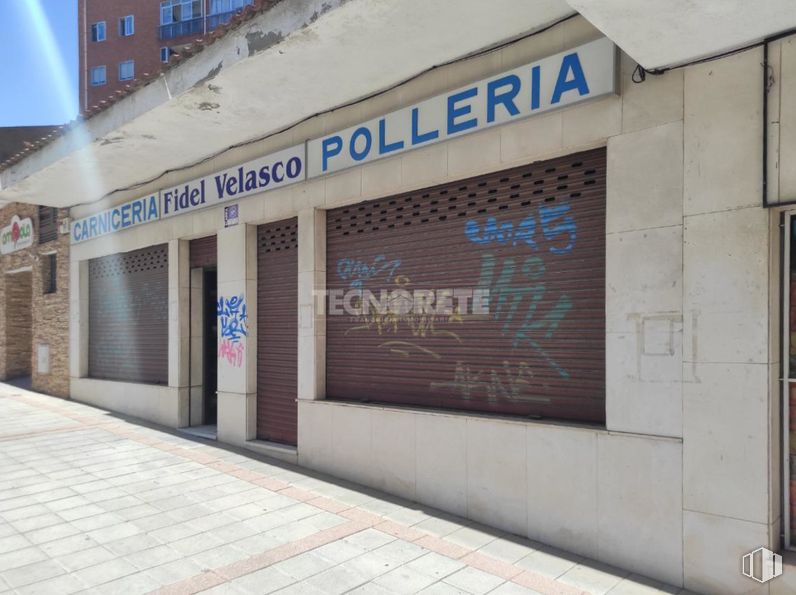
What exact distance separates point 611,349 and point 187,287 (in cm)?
689

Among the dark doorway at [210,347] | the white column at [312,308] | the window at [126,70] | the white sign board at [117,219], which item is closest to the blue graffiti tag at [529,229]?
the white column at [312,308]

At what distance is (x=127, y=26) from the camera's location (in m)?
37.0

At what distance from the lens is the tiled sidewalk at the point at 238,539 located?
3.79 m

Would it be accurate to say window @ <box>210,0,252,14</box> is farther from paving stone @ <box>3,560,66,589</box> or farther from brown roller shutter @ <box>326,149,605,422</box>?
paving stone @ <box>3,560,66,589</box>

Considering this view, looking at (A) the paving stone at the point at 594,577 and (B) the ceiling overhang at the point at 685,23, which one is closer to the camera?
(B) the ceiling overhang at the point at 685,23

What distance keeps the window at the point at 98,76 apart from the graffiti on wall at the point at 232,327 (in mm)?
37716

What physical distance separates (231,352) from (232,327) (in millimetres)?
353

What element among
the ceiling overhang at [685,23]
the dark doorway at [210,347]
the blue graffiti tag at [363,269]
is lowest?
the dark doorway at [210,347]

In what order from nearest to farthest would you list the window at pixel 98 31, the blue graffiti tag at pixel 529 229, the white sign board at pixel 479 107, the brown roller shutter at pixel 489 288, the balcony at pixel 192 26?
1. the white sign board at pixel 479 107
2. the brown roller shutter at pixel 489 288
3. the blue graffiti tag at pixel 529 229
4. the balcony at pixel 192 26
5. the window at pixel 98 31

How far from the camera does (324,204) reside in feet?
21.3

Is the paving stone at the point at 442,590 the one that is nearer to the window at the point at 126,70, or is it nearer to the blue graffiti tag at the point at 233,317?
the blue graffiti tag at the point at 233,317

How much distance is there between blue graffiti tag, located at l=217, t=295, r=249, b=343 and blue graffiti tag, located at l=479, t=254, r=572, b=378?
149 inches

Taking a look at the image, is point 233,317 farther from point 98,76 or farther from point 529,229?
point 98,76

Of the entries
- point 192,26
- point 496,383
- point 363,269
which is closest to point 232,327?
point 363,269
